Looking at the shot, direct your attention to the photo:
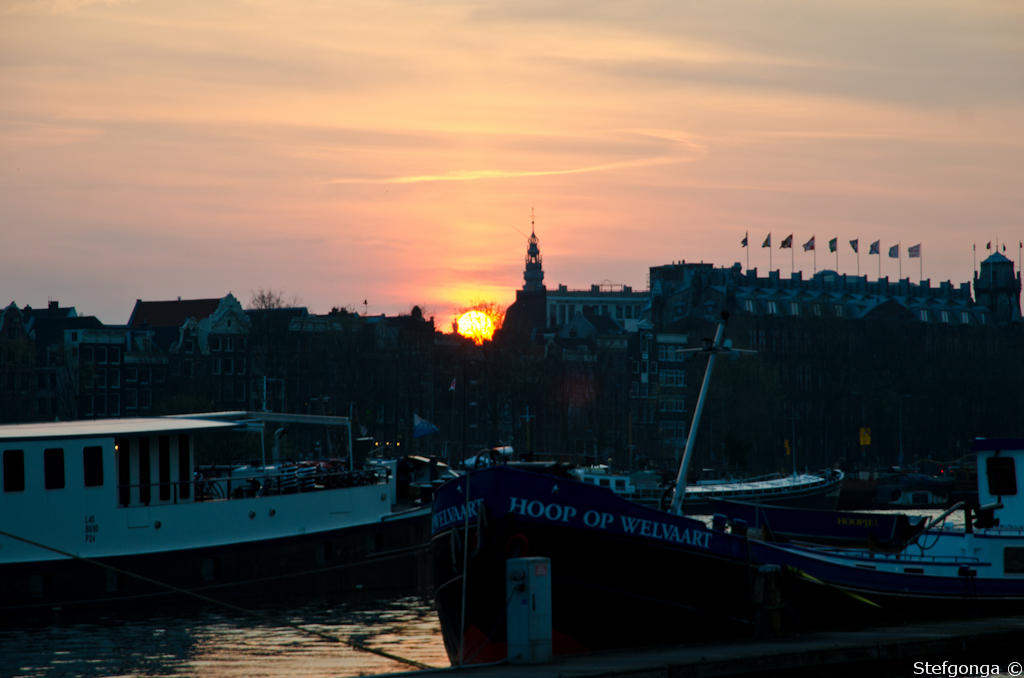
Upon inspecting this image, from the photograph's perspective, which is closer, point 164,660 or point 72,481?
point 164,660

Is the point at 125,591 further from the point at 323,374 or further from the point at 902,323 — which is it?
the point at 902,323

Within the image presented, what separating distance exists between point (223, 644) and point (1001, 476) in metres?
18.4

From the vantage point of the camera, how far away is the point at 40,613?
32688mm

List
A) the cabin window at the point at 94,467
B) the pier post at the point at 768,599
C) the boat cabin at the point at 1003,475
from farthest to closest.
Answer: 1. the cabin window at the point at 94,467
2. the boat cabin at the point at 1003,475
3. the pier post at the point at 768,599

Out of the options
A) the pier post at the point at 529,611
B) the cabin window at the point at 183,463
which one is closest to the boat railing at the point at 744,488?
the cabin window at the point at 183,463

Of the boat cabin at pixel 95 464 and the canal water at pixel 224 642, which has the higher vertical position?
the boat cabin at pixel 95 464

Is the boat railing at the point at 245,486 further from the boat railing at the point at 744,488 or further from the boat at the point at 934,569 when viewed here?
the boat railing at the point at 744,488

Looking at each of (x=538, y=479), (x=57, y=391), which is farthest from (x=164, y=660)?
(x=57, y=391)

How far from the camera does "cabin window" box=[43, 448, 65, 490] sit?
108 feet

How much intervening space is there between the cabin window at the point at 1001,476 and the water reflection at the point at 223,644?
13423mm

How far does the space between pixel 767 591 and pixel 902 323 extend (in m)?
129

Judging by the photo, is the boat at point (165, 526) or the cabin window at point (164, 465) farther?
the cabin window at point (164, 465)

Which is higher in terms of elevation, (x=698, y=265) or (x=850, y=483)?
(x=698, y=265)
